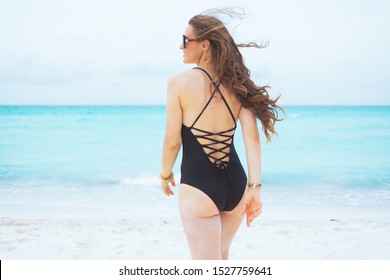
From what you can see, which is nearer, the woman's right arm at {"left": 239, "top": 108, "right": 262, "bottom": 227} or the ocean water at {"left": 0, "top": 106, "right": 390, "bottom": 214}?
the woman's right arm at {"left": 239, "top": 108, "right": 262, "bottom": 227}

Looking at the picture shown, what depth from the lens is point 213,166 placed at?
7.68ft

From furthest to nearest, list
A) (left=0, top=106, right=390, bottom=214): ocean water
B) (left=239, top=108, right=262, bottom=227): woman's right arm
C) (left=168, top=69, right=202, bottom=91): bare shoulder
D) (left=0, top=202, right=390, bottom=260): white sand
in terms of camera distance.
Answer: (left=0, top=106, right=390, bottom=214): ocean water, (left=0, top=202, right=390, bottom=260): white sand, (left=239, top=108, right=262, bottom=227): woman's right arm, (left=168, top=69, right=202, bottom=91): bare shoulder

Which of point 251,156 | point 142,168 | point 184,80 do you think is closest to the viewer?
point 184,80

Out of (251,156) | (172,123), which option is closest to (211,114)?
(172,123)

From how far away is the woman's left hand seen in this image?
237cm

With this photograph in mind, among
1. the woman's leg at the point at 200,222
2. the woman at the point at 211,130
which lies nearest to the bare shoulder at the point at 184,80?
the woman at the point at 211,130

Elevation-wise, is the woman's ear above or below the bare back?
above

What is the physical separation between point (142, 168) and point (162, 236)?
7.24 metres

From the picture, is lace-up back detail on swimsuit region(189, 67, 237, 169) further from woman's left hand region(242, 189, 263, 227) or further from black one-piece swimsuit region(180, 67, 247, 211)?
woman's left hand region(242, 189, 263, 227)

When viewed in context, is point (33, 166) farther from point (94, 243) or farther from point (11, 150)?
point (94, 243)

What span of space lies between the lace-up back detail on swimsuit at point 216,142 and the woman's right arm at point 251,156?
7cm

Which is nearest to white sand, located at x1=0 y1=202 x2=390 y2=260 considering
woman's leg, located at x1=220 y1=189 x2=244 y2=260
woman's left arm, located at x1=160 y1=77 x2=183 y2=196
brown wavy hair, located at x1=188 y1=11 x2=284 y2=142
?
woman's leg, located at x1=220 y1=189 x2=244 y2=260

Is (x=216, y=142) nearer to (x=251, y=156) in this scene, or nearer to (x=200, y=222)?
(x=251, y=156)

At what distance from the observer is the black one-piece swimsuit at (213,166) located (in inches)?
90.4
